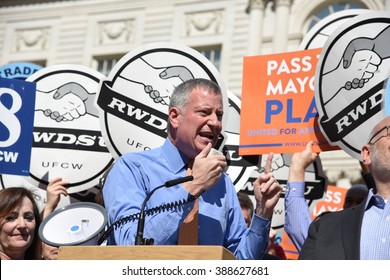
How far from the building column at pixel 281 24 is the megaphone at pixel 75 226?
62.5ft

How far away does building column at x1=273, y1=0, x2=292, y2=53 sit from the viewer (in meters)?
21.8

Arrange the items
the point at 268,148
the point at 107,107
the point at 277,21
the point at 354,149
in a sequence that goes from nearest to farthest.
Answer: the point at 354,149
the point at 268,148
the point at 107,107
the point at 277,21

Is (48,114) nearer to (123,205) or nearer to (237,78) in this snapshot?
(123,205)

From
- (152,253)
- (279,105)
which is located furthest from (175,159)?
(279,105)

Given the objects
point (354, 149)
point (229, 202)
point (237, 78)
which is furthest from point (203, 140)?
point (237, 78)

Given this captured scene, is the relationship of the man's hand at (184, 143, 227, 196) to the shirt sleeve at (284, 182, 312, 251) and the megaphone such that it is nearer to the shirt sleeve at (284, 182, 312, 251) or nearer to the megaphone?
the megaphone

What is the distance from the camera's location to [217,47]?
23.0 m

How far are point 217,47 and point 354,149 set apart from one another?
19.3m

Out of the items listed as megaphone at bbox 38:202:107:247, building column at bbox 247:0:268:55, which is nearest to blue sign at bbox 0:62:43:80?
megaphone at bbox 38:202:107:247

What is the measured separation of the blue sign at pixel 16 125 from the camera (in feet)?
15.0

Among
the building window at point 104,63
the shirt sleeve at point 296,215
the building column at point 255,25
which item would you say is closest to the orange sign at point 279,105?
the shirt sleeve at point 296,215

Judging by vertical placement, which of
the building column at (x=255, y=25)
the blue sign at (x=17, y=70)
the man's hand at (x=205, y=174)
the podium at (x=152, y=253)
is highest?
the building column at (x=255, y=25)

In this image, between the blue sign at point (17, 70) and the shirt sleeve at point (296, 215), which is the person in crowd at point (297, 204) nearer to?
the shirt sleeve at point (296, 215)
